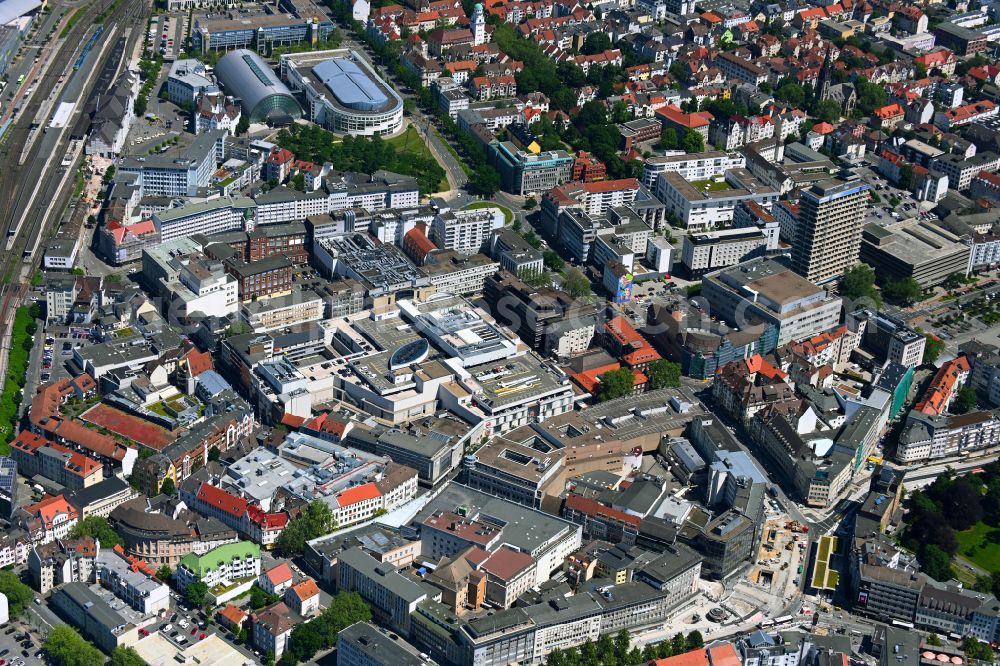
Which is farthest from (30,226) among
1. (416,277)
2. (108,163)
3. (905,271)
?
(905,271)

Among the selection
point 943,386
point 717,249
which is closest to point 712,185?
→ point 717,249

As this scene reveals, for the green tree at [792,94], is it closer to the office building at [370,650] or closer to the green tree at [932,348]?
the green tree at [932,348]

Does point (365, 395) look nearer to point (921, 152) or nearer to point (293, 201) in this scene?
point (293, 201)

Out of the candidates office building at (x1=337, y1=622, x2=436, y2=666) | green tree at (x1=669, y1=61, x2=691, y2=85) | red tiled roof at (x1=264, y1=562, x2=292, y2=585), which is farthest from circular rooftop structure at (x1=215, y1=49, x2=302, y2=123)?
office building at (x1=337, y1=622, x2=436, y2=666)

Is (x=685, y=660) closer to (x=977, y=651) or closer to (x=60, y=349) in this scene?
(x=977, y=651)

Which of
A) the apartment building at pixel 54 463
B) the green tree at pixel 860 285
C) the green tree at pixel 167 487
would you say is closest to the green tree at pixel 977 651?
the green tree at pixel 860 285

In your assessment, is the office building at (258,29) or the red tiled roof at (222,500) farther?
the office building at (258,29)
